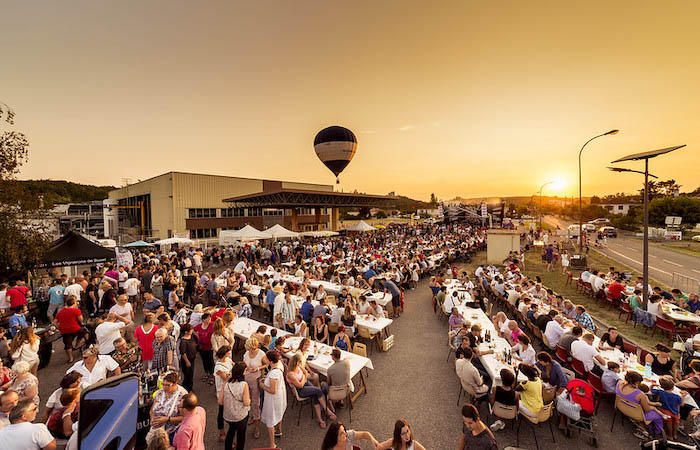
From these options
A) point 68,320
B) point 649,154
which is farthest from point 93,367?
point 649,154

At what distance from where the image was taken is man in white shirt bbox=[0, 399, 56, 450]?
9.49 feet

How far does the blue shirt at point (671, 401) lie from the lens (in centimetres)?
436

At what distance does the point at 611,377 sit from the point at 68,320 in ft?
38.7

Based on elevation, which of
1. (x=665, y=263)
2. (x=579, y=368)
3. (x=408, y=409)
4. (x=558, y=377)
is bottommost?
(x=408, y=409)

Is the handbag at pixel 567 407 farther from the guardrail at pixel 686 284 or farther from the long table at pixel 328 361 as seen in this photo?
the guardrail at pixel 686 284

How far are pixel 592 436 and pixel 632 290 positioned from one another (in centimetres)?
878

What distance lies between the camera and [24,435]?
2949 mm

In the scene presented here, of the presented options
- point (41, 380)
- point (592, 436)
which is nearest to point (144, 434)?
point (41, 380)

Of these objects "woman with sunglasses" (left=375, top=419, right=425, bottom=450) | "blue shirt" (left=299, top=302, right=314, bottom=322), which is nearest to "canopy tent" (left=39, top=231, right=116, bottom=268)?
"blue shirt" (left=299, top=302, right=314, bottom=322)

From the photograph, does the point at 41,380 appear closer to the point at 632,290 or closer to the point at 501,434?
the point at 501,434

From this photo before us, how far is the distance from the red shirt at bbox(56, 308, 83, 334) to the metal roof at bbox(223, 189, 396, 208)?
20.1m

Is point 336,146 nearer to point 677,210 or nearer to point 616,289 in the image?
point 616,289

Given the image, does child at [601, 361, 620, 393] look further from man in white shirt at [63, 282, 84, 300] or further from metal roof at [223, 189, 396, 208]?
metal roof at [223, 189, 396, 208]

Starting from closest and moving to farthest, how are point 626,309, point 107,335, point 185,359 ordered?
point 185,359, point 107,335, point 626,309
